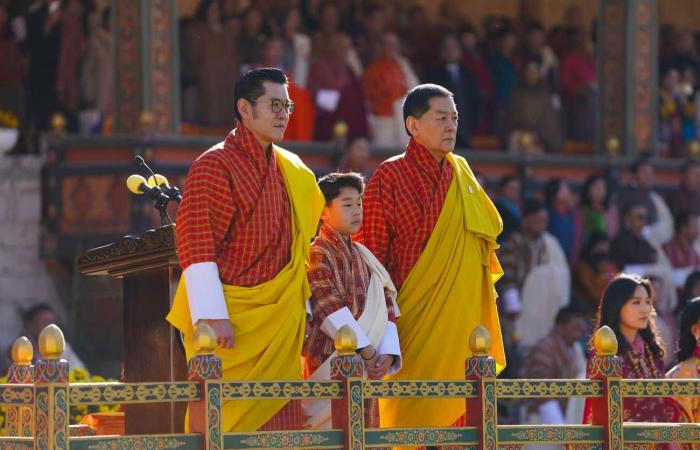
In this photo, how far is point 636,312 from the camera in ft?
27.8

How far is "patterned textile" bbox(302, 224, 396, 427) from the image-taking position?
7555mm

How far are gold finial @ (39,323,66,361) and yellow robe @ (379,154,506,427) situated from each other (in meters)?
1.96

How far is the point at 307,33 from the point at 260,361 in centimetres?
947

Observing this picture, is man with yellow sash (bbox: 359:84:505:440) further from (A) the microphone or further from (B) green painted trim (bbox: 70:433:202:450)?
(B) green painted trim (bbox: 70:433:202:450)

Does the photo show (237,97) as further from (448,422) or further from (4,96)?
(4,96)

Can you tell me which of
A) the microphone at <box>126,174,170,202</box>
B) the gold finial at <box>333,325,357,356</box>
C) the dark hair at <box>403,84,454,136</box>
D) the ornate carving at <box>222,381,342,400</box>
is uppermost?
the dark hair at <box>403,84,454,136</box>

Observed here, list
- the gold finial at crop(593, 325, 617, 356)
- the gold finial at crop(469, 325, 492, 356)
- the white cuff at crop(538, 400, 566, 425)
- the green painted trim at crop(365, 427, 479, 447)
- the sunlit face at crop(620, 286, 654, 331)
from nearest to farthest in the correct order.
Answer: the green painted trim at crop(365, 427, 479, 447) < the gold finial at crop(469, 325, 492, 356) < the gold finial at crop(593, 325, 617, 356) < the sunlit face at crop(620, 286, 654, 331) < the white cuff at crop(538, 400, 566, 425)

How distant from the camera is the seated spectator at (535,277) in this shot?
47.2 ft

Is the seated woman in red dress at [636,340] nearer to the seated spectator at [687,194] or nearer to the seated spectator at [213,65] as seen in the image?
the seated spectator at [213,65]

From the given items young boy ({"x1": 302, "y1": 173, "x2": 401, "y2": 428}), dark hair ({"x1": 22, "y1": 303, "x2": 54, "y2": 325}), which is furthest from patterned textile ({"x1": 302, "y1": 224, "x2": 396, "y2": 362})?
dark hair ({"x1": 22, "y1": 303, "x2": 54, "y2": 325})

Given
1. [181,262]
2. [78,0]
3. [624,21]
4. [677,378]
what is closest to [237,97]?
[181,262]

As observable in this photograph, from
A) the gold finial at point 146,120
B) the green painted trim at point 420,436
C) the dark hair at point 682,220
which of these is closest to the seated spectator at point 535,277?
the dark hair at point 682,220

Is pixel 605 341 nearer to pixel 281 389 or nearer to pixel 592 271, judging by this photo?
pixel 281 389

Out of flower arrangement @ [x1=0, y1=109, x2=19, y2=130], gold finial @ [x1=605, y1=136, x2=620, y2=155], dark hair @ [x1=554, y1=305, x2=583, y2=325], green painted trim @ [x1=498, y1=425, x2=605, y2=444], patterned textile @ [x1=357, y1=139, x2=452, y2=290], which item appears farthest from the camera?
gold finial @ [x1=605, y1=136, x2=620, y2=155]
